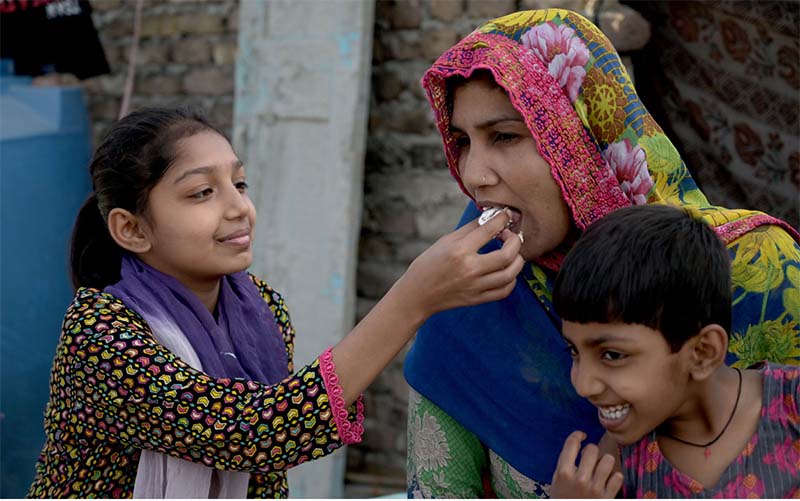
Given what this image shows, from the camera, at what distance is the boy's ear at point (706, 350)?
1678mm

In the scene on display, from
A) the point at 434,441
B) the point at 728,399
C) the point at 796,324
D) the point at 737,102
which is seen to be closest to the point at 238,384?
the point at 434,441

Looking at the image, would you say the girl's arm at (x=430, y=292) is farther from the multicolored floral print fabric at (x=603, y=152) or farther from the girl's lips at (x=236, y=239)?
the girl's lips at (x=236, y=239)

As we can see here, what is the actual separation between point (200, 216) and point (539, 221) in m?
0.73

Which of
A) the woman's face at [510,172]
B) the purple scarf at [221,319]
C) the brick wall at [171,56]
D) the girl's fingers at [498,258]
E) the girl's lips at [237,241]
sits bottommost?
the brick wall at [171,56]

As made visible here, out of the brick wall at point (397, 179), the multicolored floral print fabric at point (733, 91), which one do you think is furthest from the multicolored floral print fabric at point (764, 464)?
the multicolored floral print fabric at point (733, 91)

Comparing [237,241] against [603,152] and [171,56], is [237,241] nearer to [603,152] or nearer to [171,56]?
[603,152]

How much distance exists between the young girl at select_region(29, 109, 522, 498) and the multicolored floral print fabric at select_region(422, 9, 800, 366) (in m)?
0.22

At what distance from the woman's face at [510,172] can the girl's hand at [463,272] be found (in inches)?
4.9

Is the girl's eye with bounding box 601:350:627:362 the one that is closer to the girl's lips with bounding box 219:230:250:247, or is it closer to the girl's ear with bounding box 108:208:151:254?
the girl's lips with bounding box 219:230:250:247

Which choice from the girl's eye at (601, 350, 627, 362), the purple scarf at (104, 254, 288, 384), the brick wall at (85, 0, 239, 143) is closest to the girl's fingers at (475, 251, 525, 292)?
the girl's eye at (601, 350, 627, 362)

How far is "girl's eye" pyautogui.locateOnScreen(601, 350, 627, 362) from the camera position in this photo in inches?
65.9

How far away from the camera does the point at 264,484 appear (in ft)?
7.77

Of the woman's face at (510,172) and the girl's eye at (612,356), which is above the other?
the woman's face at (510,172)

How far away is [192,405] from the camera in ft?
6.44
